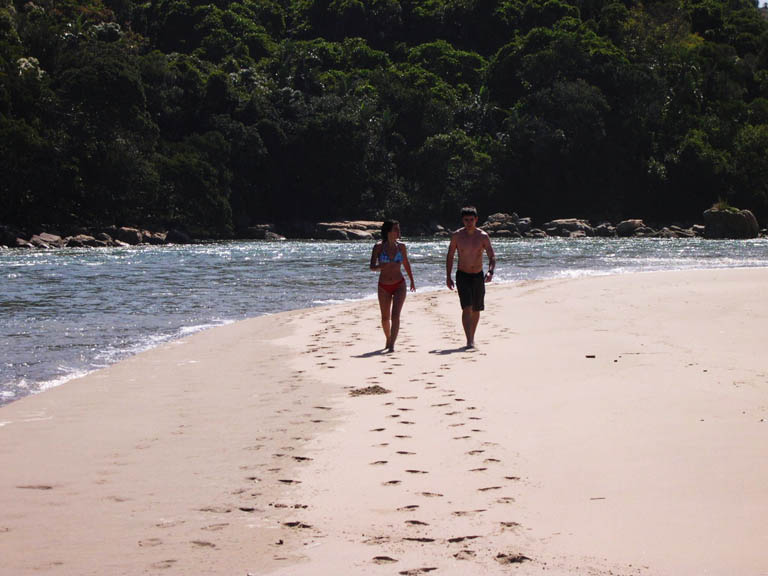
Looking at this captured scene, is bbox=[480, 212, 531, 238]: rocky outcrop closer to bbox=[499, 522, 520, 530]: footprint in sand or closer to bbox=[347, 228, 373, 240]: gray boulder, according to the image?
bbox=[347, 228, 373, 240]: gray boulder

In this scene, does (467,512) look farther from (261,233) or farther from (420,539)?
(261,233)

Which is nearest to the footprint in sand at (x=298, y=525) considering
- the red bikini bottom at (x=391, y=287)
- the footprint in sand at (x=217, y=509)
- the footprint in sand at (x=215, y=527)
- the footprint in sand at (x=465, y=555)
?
the footprint in sand at (x=215, y=527)

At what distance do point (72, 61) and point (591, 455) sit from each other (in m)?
61.4

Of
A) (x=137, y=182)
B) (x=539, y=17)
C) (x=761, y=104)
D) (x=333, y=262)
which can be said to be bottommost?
(x=333, y=262)

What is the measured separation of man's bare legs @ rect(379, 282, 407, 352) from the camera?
440 inches

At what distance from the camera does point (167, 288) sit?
22375 mm

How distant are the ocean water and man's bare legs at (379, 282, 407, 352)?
3.31m

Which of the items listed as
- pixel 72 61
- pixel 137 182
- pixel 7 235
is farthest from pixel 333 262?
pixel 72 61

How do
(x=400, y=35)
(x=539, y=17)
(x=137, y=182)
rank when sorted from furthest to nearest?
(x=400, y=35), (x=539, y=17), (x=137, y=182)

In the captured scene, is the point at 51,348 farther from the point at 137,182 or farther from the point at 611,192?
the point at 611,192

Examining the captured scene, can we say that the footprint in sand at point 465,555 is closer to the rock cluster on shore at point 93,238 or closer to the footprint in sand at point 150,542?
the footprint in sand at point 150,542

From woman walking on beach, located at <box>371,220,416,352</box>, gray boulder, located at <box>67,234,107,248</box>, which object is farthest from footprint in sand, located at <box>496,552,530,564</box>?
gray boulder, located at <box>67,234,107,248</box>

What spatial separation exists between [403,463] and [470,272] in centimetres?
598

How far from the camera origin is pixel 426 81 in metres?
88.0
